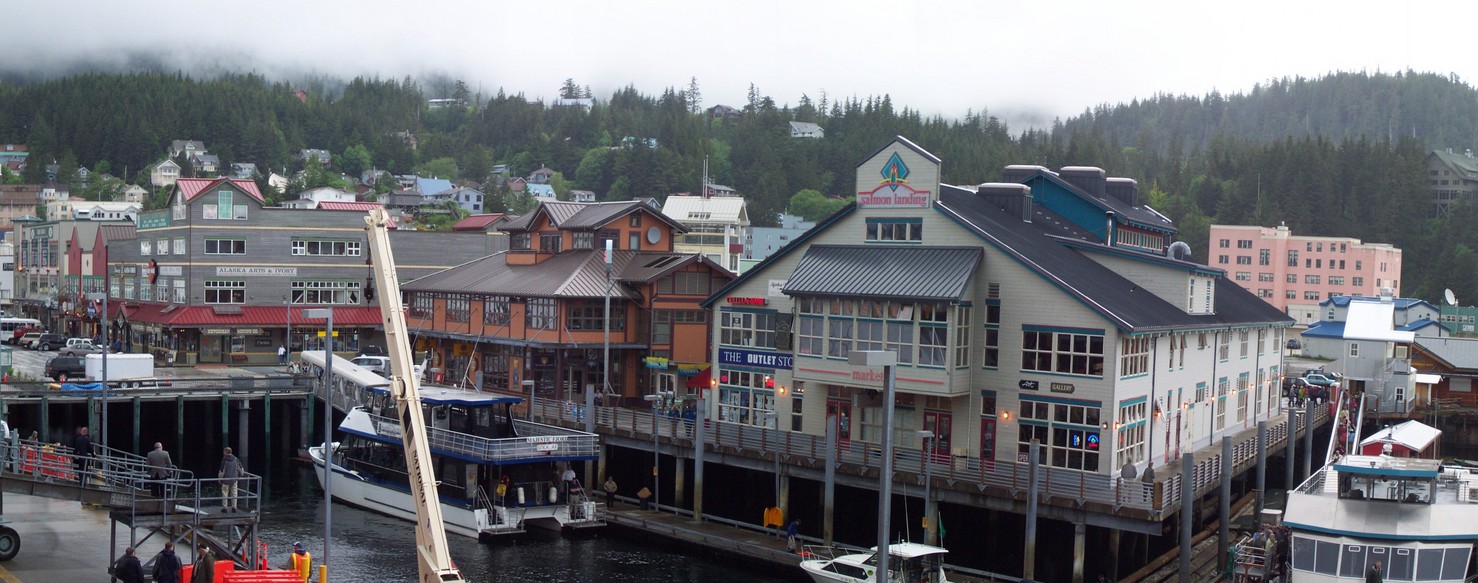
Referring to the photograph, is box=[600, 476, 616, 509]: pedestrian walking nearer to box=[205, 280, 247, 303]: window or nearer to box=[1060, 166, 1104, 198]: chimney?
box=[1060, 166, 1104, 198]: chimney

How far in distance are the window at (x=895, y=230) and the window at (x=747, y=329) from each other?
5.98 meters

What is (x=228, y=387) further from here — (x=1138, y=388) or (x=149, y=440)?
(x=1138, y=388)

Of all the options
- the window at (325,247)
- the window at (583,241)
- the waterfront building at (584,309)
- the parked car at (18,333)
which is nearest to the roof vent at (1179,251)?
the waterfront building at (584,309)

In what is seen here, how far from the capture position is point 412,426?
3447cm

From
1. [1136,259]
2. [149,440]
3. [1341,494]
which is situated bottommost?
[149,440]

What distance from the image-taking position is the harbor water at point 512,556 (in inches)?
1682

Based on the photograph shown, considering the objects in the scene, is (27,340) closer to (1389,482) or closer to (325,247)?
(325,247)

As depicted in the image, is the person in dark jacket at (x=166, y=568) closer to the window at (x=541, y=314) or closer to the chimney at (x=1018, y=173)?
the window at (x=541, y=314)

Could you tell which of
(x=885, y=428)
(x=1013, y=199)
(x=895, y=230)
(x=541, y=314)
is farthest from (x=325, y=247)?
(x=885, y=428)

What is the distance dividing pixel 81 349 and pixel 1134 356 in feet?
229

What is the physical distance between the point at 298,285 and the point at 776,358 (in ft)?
157

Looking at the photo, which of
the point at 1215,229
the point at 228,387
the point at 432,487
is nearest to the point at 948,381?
the point at 432,487

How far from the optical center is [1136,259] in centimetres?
5259

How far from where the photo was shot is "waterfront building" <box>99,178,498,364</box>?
282 ft
